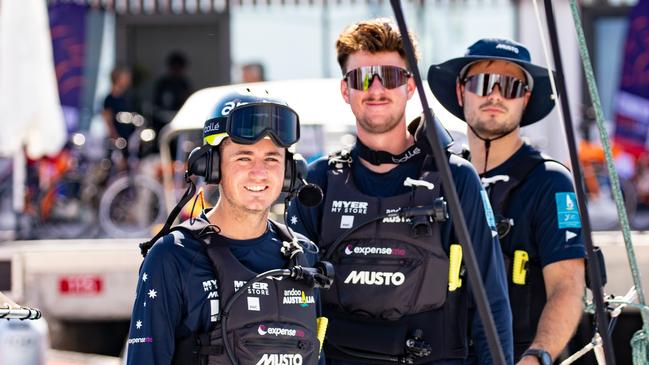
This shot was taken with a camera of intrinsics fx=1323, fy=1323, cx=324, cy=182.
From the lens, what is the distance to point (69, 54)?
48.3 feet

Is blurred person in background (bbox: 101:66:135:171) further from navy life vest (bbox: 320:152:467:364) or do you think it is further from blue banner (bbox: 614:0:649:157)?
navy life vest (bbox: 320:152:467:364)

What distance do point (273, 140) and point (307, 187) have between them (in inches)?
11.2

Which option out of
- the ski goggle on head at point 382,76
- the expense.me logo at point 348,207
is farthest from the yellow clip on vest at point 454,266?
the ski goggle on head at point 382,76

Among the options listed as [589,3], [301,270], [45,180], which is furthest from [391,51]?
[589,3]

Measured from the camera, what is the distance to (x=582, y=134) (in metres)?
14.5

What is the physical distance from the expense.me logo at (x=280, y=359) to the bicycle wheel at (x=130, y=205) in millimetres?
9807

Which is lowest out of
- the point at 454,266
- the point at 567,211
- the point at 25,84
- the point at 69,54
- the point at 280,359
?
the point at 280,359

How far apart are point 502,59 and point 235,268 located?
163 centimetres

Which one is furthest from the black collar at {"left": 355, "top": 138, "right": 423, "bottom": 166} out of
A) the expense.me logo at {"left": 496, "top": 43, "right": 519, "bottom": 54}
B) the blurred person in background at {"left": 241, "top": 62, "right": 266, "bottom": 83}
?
the blurred person in background at {"left": 241, "top": 62, "right": 266, "bottom": 83}

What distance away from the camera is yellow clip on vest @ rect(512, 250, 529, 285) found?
14.3ft

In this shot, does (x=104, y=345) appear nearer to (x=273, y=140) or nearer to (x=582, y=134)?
(x=582, y=134)

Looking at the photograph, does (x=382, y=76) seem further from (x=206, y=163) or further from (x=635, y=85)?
(x=635, y=85)

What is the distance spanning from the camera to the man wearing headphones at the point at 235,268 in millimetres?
3160

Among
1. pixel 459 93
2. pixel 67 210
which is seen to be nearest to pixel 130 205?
pixel 67 210
